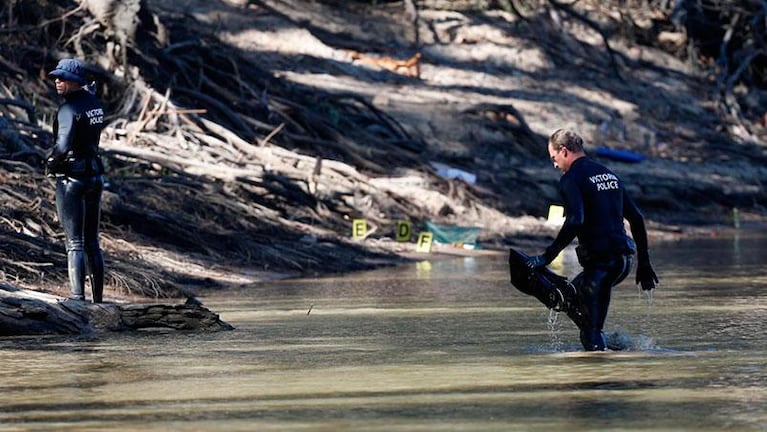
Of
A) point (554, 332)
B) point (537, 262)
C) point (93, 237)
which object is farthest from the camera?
Answer: point (93, 237)

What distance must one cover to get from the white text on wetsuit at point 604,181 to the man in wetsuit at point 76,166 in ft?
14.0

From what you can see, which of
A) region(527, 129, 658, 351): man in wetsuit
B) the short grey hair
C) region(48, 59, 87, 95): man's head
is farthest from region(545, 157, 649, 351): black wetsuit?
region(48, 59, 87, 95): man's head

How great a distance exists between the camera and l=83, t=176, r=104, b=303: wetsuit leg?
14844mm

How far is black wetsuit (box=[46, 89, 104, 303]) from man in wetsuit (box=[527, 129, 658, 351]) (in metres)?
3.94

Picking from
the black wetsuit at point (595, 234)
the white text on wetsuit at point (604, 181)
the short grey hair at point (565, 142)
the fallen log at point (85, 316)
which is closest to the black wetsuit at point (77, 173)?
the fallen log at point (85, 316)

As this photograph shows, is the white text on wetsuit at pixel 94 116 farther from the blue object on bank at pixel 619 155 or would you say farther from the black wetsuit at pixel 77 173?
the blue object on bank at pixel 619 155

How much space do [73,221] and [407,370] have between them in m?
4.28

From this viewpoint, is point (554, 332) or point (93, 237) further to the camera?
point (93, 237)

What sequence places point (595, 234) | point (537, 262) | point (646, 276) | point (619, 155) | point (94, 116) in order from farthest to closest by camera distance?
point (619, 155)
point (94, 116)
point (646, 276)
point (595, 234)
point (537, 262)

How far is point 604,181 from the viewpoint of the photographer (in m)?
12.7

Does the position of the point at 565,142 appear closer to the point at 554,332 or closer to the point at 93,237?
the point at 554,332

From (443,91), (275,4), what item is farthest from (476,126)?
(275,4)

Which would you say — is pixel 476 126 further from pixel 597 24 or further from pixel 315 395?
pixel 315 395

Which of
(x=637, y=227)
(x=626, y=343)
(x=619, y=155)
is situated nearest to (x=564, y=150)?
A: (x=637, y=227)
